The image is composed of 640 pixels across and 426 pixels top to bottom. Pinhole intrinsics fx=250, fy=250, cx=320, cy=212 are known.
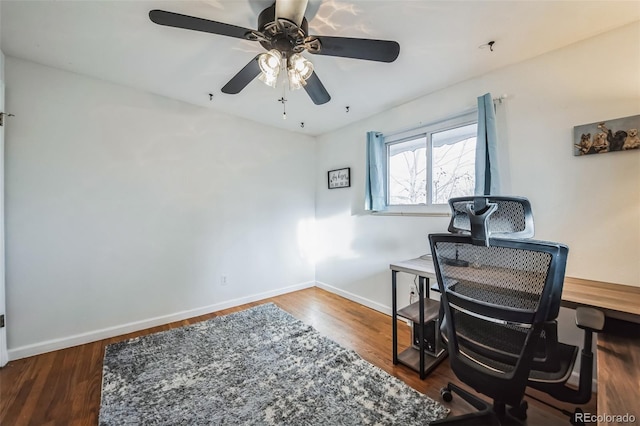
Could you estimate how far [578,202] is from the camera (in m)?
1.67

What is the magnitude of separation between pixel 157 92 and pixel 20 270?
6.21 ft

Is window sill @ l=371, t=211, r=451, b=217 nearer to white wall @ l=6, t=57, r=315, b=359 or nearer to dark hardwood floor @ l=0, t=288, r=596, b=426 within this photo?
dark hardwood floor @ l=0, t=288, r=596, b=426

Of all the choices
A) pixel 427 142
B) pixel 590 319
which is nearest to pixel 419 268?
pixel 590 319

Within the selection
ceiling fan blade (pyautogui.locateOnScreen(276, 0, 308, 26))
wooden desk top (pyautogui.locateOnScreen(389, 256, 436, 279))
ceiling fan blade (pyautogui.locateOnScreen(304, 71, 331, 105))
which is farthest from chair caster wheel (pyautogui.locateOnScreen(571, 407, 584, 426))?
ceiling fan blade (pyautogui.locateOnScreen(276, 0, 308, 26))

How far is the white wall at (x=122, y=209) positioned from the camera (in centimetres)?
200

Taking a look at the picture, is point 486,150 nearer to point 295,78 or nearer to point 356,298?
point 295,78

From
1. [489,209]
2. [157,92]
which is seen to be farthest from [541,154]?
[157,92]

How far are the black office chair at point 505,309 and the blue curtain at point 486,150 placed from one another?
93 cm

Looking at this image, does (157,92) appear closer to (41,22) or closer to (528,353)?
(41,22)

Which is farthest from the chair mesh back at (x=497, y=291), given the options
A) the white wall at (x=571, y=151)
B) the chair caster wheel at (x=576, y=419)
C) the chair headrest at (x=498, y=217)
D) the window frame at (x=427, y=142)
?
the window frame at (x=427, y=142)

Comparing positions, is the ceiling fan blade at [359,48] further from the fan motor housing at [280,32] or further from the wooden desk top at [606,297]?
the wooden desk top at [606,297]

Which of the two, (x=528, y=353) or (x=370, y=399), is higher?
(x=528, y=353)

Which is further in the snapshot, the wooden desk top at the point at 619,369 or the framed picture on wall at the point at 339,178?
the framed picture on wall at the point at 339,178

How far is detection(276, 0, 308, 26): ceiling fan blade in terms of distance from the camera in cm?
112
